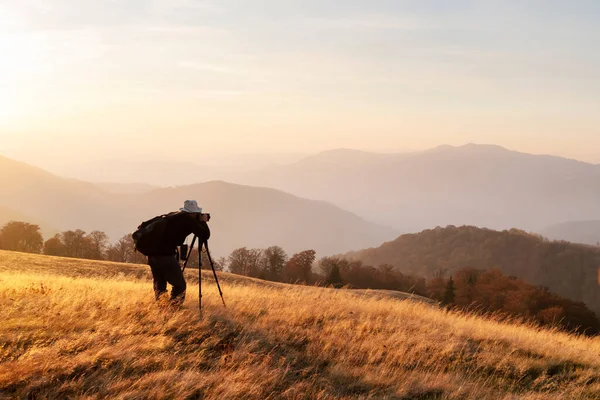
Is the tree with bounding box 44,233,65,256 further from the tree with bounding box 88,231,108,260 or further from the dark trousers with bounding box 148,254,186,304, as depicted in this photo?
the dark trousers with bounding box 148,254,186,304

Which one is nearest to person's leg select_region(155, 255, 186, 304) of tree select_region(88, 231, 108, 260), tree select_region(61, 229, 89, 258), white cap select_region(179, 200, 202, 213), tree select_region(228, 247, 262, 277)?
white cap select_region(179, 200, 202, 213)

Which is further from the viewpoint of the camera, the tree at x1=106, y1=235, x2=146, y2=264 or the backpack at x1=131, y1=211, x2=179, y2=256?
the tree at x1=106, y1=235, x2=146, y2=264

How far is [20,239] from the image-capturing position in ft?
261

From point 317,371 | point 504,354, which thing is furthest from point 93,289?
point 504,354

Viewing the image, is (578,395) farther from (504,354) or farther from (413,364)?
(413,364)

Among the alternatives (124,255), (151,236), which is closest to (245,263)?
(124,255)

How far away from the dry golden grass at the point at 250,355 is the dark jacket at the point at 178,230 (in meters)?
1.27

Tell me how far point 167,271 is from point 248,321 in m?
2.00

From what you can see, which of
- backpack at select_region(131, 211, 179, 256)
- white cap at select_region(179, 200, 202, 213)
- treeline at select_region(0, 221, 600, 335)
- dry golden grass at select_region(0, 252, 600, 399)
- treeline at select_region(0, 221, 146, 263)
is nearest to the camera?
dry golden grass at select_region(0, 252, 600, 399)

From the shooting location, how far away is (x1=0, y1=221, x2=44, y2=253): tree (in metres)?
78.6

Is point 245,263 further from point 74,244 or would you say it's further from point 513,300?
point 513,300

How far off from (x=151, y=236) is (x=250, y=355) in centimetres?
340

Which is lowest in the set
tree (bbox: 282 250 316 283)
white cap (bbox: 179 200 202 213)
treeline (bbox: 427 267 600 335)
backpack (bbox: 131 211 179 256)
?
treeline (bbox: 427 267 600 335)

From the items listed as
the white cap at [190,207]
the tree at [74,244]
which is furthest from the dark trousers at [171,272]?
the tree at [74,244]
